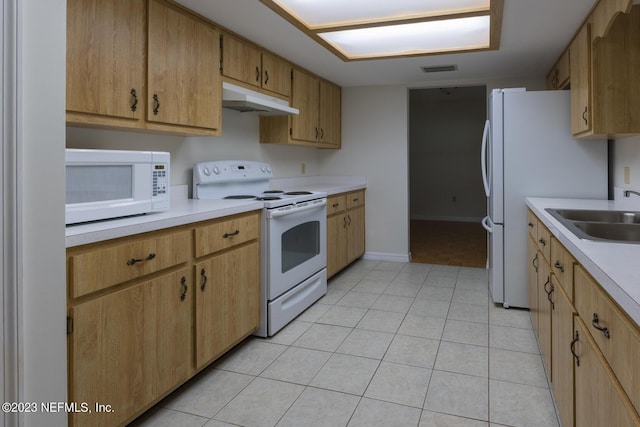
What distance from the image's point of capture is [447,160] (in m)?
8.32

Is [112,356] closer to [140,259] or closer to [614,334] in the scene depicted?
[140,259]

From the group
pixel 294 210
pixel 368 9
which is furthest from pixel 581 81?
pixel 294 210

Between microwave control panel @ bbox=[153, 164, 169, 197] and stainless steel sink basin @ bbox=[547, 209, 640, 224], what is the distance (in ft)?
6.37

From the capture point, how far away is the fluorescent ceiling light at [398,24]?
8.34 ft

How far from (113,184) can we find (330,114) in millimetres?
3262

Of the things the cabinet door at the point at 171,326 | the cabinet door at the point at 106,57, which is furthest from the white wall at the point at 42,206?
the cabinet door at the point at 106,57

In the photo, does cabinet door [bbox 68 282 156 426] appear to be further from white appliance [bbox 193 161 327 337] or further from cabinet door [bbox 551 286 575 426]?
cabinet door [bbox 551 286 575 426]

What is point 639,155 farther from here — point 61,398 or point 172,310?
point 61,398

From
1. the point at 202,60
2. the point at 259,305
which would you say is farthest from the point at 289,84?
the point at 259,305

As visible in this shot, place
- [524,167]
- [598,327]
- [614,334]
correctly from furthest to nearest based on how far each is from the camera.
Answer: [524,167]
[598,327]
[614,334]

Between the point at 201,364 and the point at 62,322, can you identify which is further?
the point at 201,364

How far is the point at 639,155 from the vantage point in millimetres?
2525

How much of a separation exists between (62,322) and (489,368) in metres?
2.04

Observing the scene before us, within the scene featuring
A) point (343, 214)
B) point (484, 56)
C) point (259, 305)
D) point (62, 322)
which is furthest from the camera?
point (343, 214)
